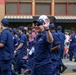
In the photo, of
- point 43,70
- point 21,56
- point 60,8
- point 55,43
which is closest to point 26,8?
point 60,8

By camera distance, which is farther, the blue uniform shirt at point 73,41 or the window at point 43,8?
the window at point 43,8

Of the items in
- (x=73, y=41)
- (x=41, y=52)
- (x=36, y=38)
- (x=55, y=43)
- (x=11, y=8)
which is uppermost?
(x=11, y=8)

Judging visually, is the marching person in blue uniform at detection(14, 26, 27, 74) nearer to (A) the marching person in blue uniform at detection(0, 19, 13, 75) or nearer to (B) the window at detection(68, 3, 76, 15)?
(A) the marching person in blue uniform at detection(0, 19, 13, 75)

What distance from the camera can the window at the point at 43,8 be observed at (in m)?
31.1

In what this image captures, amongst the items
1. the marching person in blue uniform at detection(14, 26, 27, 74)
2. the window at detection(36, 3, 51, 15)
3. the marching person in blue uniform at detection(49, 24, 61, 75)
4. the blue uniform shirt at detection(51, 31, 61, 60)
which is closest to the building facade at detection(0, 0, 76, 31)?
the window at detection(36, 3, 51, 15)

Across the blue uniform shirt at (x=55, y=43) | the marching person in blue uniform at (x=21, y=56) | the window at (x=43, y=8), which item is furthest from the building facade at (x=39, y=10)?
the blue uniform shirt at (x=55, y=43)

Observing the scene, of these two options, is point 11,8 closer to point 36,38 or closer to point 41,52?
point 36,38

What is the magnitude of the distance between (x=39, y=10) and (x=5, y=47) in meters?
21.9

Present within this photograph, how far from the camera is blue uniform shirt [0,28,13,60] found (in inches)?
363

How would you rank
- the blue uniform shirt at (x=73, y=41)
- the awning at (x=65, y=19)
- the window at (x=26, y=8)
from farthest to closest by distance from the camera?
the window at (x=26, y=8) → the awning at (x=65, y=19) → the blue uniform shirt at (x=73, y=41)

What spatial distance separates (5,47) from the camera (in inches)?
371

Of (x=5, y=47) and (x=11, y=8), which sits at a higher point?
(x=11, y=8)

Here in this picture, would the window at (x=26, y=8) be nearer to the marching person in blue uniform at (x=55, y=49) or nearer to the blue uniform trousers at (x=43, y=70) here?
the marching person in blue uniform at (x=55, y=49)

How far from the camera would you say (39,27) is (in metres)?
7.55
